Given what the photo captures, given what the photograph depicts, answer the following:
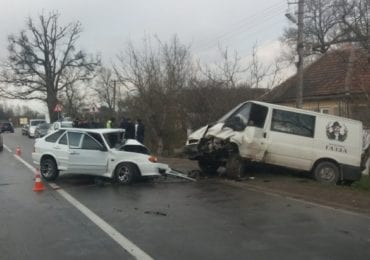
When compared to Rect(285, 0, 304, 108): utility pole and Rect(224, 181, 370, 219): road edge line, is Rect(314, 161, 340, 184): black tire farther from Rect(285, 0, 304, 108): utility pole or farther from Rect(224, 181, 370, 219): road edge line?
Rect(285, 0, 304, 108): utility pole

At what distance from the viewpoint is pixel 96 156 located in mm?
15891

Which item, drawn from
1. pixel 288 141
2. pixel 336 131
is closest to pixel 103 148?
pixel 288 141

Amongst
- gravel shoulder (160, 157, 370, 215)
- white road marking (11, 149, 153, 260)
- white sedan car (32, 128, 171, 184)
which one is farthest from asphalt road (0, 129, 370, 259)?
white sedan car (32, 128, 171, 184)

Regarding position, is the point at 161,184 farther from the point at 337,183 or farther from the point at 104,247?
the point at 104,247

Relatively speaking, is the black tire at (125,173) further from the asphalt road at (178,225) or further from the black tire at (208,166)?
the black tire at (208,166)

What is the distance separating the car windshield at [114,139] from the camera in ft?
53.1

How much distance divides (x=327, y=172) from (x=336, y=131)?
1191 millimetres

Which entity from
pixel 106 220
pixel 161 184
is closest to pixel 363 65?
pixel 161 184

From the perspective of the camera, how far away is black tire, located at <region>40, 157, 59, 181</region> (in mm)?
16422

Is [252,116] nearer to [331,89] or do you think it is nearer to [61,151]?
[61,151]

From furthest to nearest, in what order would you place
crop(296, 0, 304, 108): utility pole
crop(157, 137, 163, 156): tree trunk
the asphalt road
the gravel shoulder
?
1. crop(157, 137, 163, 156): tree trunk
2. crop(296, 0, 304, 108): utility pole
3. the gravel shoulder
4. the asphalt road

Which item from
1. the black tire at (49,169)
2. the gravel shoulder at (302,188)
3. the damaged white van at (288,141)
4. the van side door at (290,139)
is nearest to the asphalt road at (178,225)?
the gravel shoulder at (302,188)

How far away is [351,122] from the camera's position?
16.3m

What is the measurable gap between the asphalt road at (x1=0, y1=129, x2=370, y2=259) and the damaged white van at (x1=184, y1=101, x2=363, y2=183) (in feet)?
5.52
